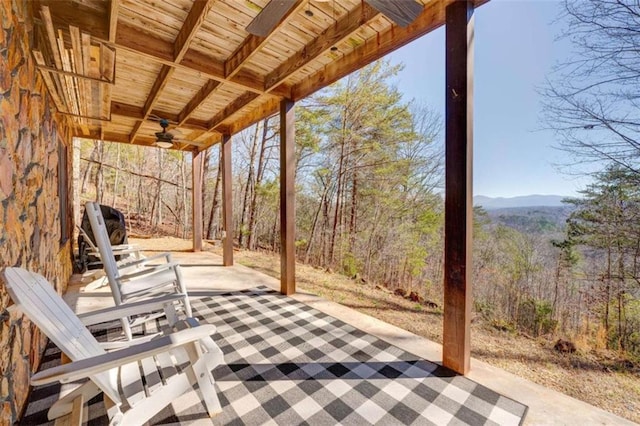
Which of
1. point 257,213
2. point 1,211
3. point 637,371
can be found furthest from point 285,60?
point 257,213

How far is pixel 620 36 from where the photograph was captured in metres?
2.98

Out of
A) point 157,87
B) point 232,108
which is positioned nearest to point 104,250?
point 157,87

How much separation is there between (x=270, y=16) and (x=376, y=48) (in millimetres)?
1168

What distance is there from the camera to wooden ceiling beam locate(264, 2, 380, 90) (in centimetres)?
195

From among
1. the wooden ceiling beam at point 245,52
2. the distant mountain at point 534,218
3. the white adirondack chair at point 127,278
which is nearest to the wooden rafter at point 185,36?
the wooden ceiling beam at point 245,52

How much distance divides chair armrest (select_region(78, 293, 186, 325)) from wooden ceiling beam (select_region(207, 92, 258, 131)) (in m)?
2.70

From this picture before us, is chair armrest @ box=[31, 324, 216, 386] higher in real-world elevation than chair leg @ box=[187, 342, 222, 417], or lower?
higher

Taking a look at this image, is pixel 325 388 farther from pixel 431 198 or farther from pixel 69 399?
pixel 431 198

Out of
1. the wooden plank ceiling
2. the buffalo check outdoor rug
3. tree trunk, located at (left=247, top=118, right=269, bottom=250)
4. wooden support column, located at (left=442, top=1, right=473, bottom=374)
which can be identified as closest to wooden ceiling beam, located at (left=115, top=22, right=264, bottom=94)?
the wooden plank ceiling

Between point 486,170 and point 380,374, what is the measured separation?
6.59 metres

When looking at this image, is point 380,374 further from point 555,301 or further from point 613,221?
point 613,221

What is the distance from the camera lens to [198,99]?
3.59 m

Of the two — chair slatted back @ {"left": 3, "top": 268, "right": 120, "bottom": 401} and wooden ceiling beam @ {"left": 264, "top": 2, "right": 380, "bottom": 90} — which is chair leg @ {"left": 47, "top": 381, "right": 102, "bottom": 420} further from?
wooden ceiling beam @ {"left": 264, "top": 2, "right": 380, "bottom": 90}

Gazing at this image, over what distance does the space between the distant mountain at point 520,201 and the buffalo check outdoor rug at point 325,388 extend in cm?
387
